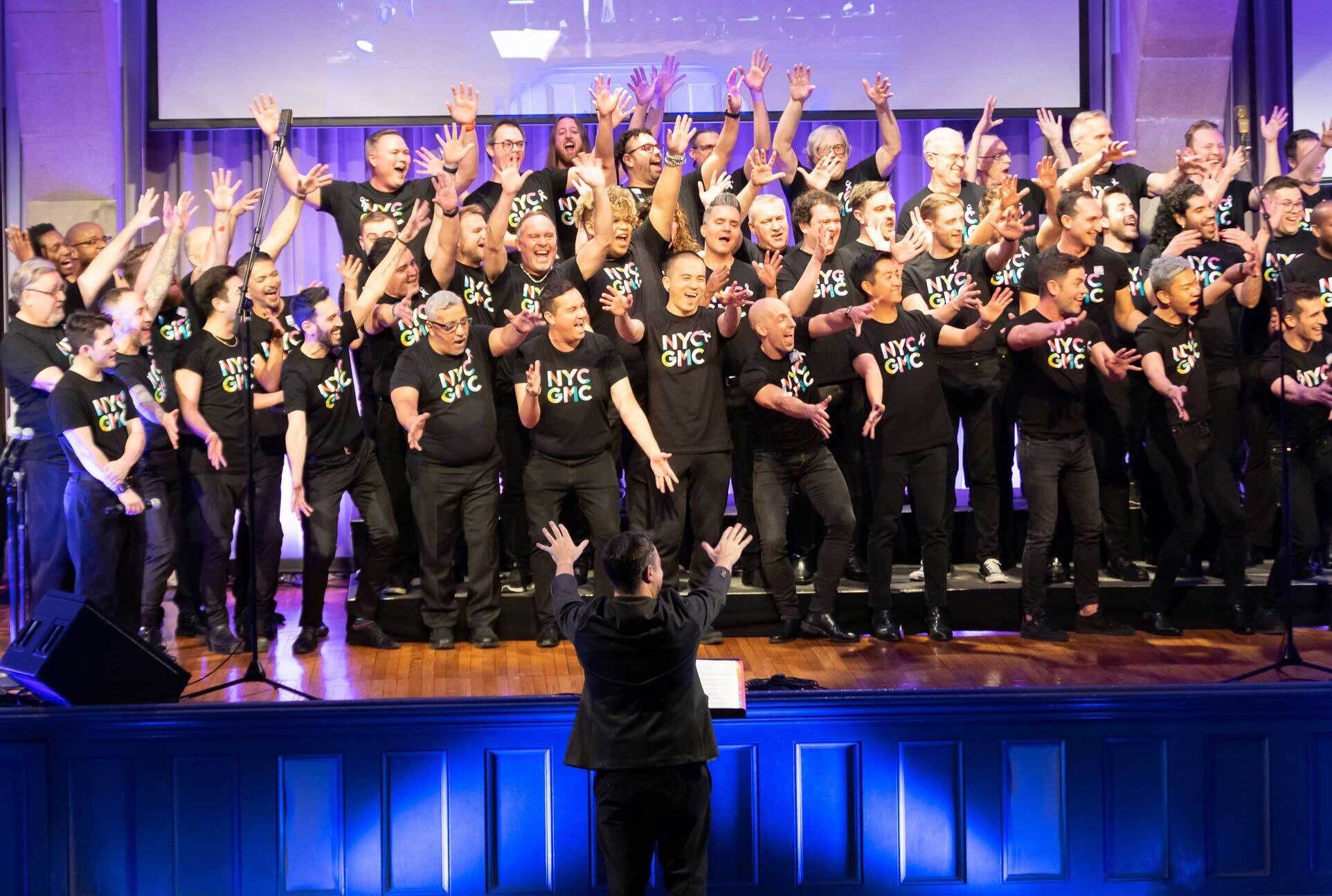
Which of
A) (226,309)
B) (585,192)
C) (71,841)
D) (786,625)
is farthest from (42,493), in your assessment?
(786,625)

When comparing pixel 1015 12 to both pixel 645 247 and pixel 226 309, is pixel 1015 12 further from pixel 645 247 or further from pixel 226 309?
pixel 226 309

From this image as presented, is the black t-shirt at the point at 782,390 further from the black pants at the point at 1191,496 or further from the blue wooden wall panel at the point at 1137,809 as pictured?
the blue wooden wall panel at the point at 1137,809

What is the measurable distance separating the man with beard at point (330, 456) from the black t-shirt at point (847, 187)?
1984 millimetres

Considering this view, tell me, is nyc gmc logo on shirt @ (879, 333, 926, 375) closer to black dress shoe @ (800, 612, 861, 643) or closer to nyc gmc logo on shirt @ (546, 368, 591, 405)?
black dress shoe @ (800, 612, 861, 643)

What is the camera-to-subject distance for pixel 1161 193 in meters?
7.30

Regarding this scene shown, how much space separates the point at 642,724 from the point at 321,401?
3032 mm

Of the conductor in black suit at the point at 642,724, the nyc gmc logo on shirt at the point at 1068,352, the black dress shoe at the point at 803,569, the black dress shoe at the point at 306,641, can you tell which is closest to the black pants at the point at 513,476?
the black dress shoe at the point at 306,641

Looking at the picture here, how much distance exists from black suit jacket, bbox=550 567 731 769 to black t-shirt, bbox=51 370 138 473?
290 centimetres

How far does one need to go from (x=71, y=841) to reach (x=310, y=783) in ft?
2.31

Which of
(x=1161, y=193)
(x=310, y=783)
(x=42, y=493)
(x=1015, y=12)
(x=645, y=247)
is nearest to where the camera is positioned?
(x=310, y=783)

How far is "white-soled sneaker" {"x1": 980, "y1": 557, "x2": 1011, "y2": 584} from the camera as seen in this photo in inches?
257

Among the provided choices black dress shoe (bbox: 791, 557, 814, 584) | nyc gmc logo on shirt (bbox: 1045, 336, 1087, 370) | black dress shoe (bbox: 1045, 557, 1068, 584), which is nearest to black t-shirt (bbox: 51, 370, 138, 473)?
black dress shoe (bbox: 791, 557, 814, 584)

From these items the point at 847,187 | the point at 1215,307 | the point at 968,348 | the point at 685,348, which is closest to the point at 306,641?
the point at 685,348

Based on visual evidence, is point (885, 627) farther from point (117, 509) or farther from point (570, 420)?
point (117, 509)
